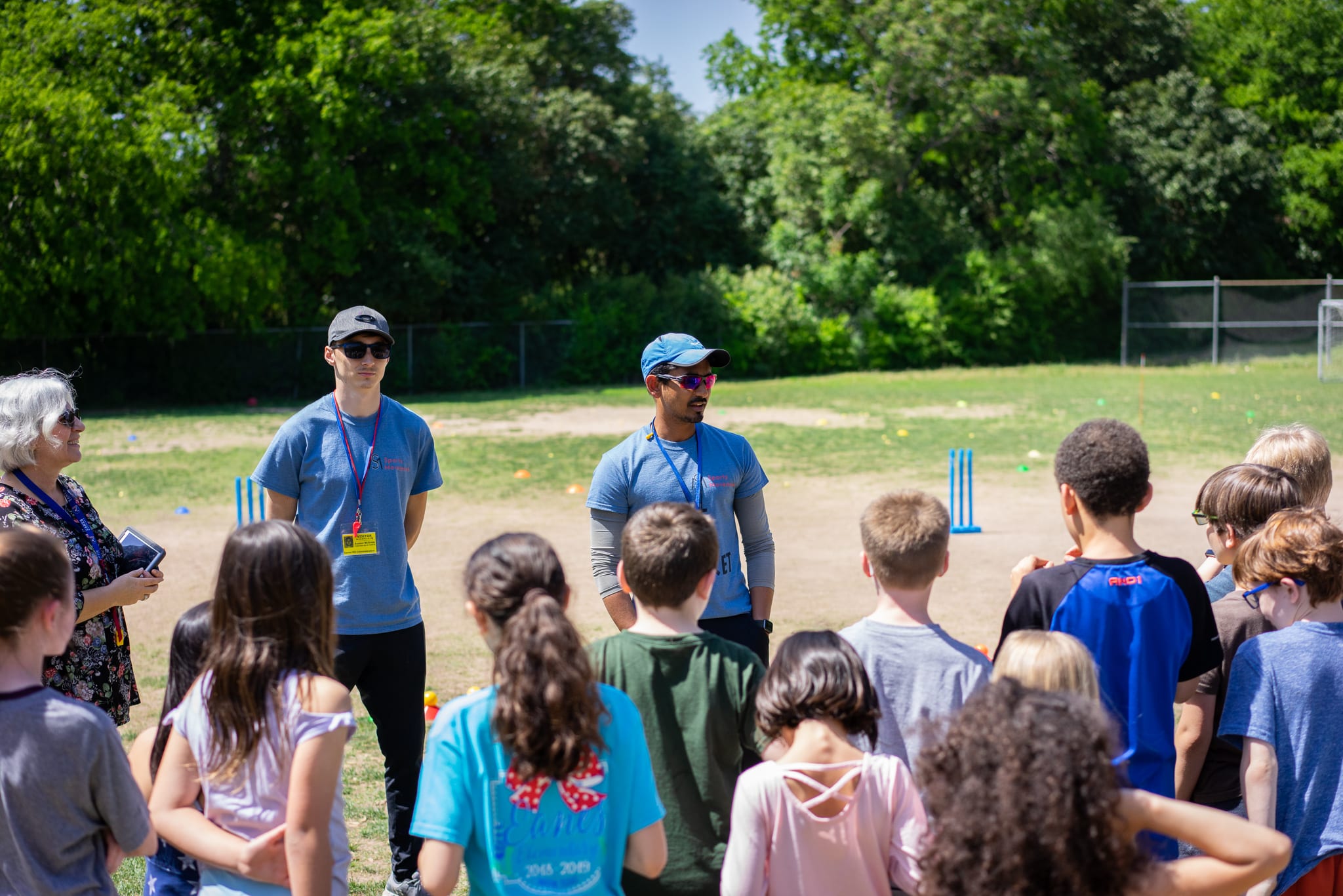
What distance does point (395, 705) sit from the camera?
441 centimetres

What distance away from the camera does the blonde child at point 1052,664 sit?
2.47m

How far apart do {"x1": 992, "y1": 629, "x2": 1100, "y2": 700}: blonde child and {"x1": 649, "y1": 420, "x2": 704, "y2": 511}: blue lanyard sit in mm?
1816

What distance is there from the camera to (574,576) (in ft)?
32.6

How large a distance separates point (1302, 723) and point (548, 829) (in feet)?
6.34

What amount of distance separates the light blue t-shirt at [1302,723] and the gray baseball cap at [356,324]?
3.13 metres

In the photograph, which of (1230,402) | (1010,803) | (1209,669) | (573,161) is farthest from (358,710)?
(573,161)

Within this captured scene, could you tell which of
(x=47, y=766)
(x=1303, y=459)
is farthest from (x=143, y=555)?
(x=1303, y=459)

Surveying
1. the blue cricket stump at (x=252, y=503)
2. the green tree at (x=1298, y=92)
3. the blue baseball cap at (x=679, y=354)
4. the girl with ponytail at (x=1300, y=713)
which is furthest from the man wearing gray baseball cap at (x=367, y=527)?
the green tree at (x=1298, y=92)

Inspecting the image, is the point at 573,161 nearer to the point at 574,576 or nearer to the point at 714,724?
the point at 574,576

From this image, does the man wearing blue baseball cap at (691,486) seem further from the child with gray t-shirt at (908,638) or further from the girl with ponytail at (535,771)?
the girl with ponytail at (535,771)

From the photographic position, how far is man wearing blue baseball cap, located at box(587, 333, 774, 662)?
13.9ft

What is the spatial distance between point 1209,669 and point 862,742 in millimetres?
1079

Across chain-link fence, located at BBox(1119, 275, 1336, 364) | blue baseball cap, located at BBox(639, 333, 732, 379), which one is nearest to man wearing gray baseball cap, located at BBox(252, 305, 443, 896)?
blue baseball cap, located at BBox(639, 333, 732, 379)

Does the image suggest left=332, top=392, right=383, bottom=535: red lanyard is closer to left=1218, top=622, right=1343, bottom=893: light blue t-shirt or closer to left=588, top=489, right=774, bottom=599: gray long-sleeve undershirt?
left=588, top=489, right=774, bottom=599: gray long-sleeve undershirt
